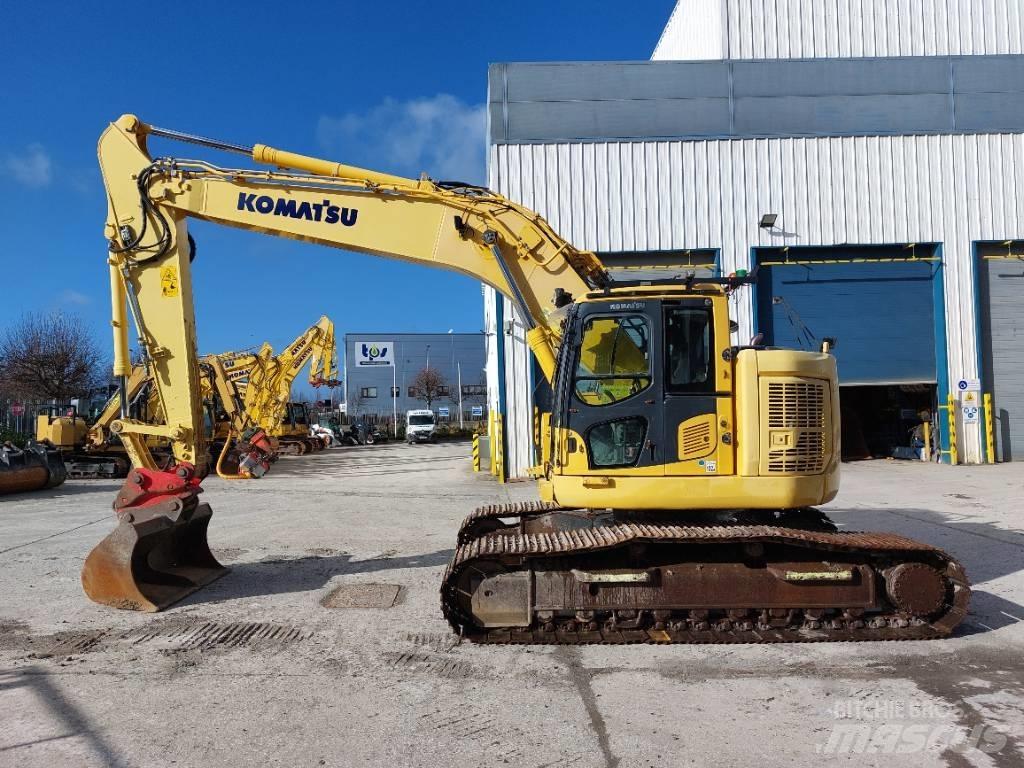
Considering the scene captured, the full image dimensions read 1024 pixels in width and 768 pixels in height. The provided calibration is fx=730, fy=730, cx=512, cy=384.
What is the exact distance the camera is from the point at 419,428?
43.1m

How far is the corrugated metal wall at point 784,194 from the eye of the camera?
58.9 feet

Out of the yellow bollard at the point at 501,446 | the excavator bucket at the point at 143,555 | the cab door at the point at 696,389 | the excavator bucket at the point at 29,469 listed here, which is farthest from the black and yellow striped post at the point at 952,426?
the excavator bucket at the point at 29,469

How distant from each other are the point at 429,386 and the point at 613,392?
5570cm

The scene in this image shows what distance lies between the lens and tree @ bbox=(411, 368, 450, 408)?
61.6 metres

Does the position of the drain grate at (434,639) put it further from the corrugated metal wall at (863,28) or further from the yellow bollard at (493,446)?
the corrugated metal wall at (863,28)

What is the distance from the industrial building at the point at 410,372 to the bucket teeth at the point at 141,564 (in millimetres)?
50309

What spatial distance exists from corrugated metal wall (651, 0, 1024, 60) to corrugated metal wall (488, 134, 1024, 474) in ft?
9.83

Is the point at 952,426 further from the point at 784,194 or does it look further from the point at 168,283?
the point at 168,283

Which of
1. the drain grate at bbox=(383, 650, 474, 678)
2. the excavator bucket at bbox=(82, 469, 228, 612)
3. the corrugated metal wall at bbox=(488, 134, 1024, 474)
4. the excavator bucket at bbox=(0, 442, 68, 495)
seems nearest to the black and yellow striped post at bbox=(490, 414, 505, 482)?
the corrugated metal wall at bbox=(488, 134, 1024, 474)

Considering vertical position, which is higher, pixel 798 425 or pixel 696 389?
pixel 696 389

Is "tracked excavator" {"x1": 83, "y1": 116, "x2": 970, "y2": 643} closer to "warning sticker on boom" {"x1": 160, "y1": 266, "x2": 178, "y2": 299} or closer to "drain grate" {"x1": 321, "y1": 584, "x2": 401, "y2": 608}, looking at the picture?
"drain grate" {"x1": 321, "y1": 584, "x2": 401, "y2": 608}

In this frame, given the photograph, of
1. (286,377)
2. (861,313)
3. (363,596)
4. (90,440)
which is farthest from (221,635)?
(286,377)

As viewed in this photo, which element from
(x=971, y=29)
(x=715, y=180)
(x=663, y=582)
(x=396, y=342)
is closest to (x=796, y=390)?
(x=663, y=582)

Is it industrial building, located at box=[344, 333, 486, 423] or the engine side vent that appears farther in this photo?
industrial building, located at box=[344, 333, 486, 423]
